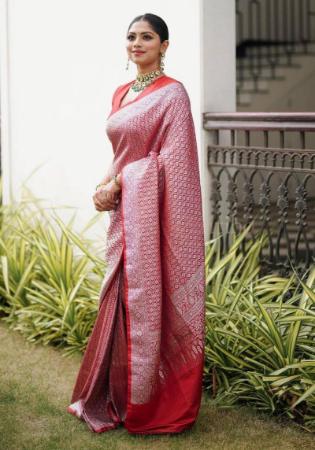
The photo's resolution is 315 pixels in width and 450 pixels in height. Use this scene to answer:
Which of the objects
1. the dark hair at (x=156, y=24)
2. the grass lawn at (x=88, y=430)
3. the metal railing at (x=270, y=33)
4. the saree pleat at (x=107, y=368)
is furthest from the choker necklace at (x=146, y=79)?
the metal railing at (x=270, y=33)

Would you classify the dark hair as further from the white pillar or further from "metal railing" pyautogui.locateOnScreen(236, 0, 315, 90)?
"metal railing" pyautogui.locateOnScreen(236, 0, 315, 90)

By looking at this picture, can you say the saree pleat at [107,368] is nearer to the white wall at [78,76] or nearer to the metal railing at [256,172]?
the metal railing at [256,172]

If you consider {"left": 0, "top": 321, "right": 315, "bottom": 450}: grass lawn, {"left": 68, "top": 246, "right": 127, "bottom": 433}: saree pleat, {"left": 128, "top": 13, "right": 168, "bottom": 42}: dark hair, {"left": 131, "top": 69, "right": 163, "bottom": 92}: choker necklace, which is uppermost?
{"left": 128, "top": 13, "right": 168, "bottom": 42}: dark hair

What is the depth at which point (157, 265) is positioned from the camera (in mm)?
4195

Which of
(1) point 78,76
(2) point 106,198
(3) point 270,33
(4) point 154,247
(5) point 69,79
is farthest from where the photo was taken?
(3) point 270,33

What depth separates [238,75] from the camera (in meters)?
13.7

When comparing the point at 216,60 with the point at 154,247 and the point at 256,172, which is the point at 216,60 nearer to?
the point at 256,172

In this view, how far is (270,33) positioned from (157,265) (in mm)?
10619

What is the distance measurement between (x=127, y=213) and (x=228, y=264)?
1.75 m

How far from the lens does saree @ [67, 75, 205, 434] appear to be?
4.16 metres

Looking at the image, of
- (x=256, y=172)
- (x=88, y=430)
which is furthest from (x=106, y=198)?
(x=256, y=172)

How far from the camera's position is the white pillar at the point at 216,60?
232 inches

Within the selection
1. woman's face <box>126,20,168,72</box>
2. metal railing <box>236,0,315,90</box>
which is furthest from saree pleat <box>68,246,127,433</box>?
metal railing <box>236,0,315,90</box>

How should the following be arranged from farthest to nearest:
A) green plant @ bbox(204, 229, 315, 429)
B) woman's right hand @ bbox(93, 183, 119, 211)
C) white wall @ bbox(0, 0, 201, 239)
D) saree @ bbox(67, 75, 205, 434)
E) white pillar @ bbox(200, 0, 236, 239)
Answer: white wall @ bbox(0, 0, 201, 239), white pillar @ bbox(200, 0, 236, 239), green plant @ bbox(204, 229, 315, 429), woman's right hand @ bbox(93, 183, 119, 211), saree @ bbox(67, 75, 205, 434)
